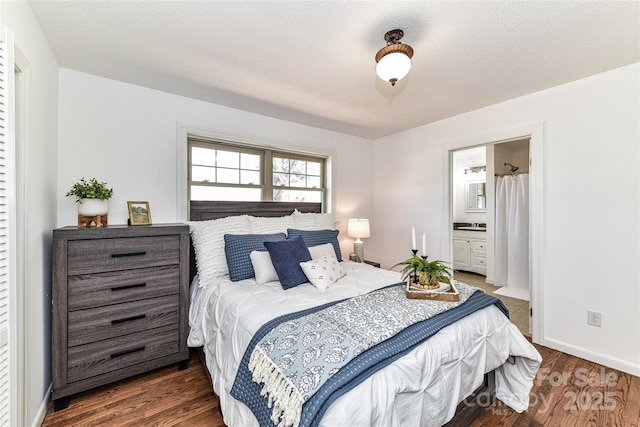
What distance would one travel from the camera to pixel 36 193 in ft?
5.49

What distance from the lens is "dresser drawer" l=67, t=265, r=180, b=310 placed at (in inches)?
72.4

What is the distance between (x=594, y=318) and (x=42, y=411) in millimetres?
4152

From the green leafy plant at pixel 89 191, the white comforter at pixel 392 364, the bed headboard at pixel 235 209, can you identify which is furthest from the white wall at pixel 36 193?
the bed headboard at pixel 235 209

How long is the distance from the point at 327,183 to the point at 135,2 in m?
2.73

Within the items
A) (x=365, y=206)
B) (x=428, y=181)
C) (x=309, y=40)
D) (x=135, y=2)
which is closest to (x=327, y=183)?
(x=365, y=206)

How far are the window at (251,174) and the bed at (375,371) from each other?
2.22 ft

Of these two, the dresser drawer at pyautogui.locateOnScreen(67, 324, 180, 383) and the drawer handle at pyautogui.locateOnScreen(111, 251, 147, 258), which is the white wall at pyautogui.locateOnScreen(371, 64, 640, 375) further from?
the drawer handle at pyautogui.locateOnScreen(111, 251, 147, 258)

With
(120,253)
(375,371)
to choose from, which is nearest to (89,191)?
(120,253)

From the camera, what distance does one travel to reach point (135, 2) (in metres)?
1.49

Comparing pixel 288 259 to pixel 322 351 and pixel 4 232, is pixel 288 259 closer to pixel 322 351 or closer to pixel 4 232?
pixel 322 351

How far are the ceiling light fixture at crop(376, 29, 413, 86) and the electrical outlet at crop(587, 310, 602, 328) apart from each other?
8.56 feet

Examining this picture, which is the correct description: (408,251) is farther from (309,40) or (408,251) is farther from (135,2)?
(135,2)

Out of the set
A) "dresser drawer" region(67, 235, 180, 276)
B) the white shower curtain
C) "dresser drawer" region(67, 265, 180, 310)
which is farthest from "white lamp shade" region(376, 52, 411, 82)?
the white shower curtain

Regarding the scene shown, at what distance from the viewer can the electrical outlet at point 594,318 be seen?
2320 mm
